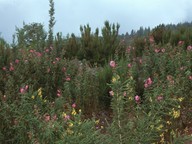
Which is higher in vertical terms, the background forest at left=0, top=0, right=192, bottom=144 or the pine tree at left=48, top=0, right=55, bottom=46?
the pine tree at left=48, top=0, right=55, bottom=46

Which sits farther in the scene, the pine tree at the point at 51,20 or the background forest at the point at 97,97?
the pine tree at the point at 51,20

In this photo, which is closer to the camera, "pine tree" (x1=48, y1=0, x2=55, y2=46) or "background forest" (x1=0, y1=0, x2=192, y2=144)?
"background forest" (x1=0, y1=0, x2=192, y2=144)

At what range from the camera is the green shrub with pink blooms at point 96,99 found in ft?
14.8

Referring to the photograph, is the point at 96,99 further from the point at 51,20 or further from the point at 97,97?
the point at 51,20

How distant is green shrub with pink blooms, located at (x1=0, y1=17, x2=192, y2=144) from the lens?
4.52 m

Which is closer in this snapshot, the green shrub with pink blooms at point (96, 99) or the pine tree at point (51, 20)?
the green shrub with pink blooms at point (96, 99)

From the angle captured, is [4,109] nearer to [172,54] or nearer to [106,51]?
[172,54]

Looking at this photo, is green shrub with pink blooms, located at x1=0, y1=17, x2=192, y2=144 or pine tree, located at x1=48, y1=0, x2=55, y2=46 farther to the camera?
pine tree, located at x1=48, y1=0, x2=55, y2=46

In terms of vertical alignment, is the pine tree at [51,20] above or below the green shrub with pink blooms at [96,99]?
above

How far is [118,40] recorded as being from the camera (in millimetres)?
15742

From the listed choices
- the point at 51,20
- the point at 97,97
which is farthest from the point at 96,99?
the point at 51,20

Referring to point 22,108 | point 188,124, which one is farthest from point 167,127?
point 22,108

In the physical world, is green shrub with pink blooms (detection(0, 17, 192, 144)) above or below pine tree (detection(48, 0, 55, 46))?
below

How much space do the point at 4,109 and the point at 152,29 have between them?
1208 centimetres
